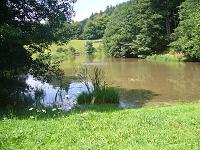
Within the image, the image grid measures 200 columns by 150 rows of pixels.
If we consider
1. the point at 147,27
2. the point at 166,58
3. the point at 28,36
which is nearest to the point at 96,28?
the point at 147,27

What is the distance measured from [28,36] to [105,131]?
309 inches

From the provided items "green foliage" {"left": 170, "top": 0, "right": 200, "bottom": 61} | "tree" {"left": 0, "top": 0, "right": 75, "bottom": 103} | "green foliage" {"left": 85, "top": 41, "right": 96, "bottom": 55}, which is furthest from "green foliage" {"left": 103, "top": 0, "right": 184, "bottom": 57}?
"tree" {"left": 0, "top": 0, "right": 75, "bottom": 103}

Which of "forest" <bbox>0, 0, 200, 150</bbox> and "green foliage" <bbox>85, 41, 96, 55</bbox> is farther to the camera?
"green foliage" <bbox>85, 41, 96, 55</bbox>

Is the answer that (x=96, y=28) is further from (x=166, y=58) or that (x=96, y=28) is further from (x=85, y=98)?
(x=85, y=98)

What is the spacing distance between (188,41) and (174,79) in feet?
50.5

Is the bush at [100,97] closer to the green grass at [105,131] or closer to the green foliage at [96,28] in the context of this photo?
the green grass at [105,131]

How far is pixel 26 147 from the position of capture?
8.81 metres

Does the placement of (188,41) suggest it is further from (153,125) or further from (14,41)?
(153,125)

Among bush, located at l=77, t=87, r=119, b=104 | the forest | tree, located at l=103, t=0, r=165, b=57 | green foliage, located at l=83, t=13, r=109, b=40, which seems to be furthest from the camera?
green foliage, located at l=83, t=13, r=109, b=40

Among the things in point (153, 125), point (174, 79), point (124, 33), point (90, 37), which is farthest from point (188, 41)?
point (90, 37)

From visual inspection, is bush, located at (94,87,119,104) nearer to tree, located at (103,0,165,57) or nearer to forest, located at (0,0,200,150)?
forest, located at (0,0,200,150)

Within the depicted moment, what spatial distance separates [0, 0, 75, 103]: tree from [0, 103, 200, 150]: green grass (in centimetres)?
506

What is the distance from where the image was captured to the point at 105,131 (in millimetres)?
10016

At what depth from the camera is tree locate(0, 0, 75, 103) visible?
1625 centimetres
